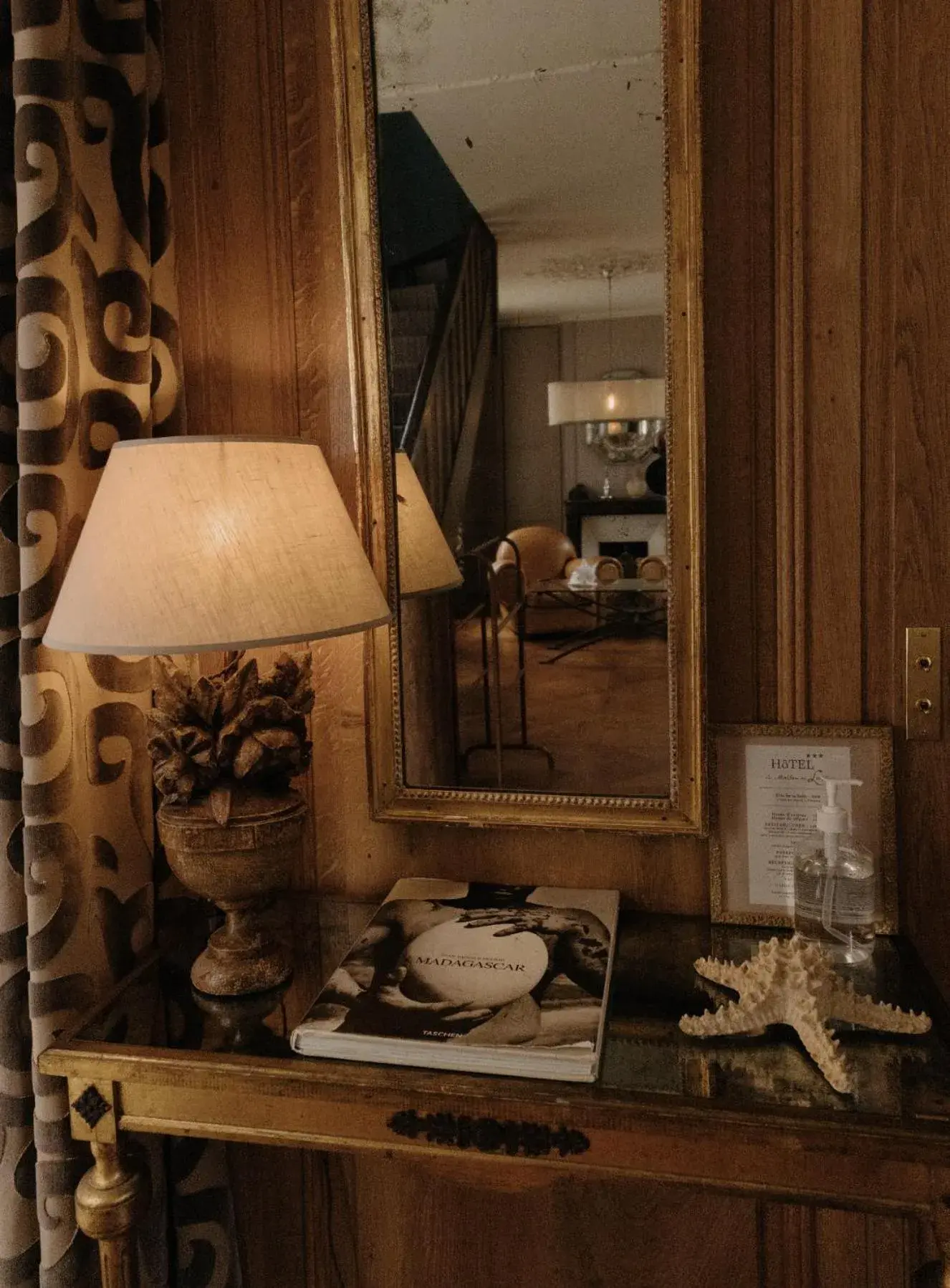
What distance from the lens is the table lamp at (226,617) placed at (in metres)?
1.10

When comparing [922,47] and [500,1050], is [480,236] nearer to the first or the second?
[922,47]

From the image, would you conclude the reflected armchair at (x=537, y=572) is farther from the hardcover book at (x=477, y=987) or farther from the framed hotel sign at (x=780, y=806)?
the hardcover book at (x=477, y=987)

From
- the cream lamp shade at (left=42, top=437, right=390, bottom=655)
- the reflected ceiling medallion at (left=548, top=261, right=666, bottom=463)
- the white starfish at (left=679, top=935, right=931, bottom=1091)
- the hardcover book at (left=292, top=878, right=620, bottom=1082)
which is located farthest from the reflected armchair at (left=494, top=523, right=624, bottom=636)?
the white starfish at (left=679, top=935, right=931, bottom=1091)

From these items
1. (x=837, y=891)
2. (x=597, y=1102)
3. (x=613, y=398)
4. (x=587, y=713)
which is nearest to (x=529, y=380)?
(x=613, y=398)

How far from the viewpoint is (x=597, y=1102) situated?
3.25 ft

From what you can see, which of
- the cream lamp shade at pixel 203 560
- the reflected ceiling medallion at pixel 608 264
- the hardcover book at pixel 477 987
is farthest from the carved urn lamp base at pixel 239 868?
the reflected ceiling medallion at pixel 608 264

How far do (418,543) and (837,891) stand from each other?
2.29 ft

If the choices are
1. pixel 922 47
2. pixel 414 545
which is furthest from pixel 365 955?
pixel 922 47

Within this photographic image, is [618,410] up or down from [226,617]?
up

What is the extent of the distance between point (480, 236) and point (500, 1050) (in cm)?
99

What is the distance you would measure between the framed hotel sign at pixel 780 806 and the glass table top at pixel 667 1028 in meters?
0.05

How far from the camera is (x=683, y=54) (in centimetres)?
124

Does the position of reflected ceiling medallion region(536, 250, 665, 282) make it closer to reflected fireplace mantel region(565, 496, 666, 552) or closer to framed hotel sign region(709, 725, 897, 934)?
reflected fireplace mantel region(565, 496, 666, 552)

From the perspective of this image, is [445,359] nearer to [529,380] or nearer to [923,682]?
[529,380]
